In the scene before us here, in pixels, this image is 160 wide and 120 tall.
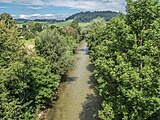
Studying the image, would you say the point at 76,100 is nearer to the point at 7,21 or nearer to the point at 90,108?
the point at 90,108

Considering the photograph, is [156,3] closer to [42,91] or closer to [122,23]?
[122,23]

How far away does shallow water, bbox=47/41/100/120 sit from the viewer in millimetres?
37312

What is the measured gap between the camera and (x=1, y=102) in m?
25.3

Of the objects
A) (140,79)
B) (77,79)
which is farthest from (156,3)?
(77,79)

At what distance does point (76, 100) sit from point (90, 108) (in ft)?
15.0

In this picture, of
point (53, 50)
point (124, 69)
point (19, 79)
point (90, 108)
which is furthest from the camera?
point (53, 50)

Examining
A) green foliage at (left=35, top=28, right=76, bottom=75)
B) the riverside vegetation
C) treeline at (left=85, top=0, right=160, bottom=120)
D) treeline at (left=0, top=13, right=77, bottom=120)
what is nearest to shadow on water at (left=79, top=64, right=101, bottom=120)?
treeline at (left=0, top=13, right=77, bottom=120)

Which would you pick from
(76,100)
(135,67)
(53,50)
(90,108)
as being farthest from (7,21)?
(76,100)

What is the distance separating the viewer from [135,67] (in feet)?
77.2

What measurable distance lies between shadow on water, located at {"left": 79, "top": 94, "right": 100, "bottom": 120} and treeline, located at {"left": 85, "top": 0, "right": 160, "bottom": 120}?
983cm

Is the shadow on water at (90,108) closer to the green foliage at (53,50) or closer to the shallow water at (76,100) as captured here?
the shallow water at (76,100)

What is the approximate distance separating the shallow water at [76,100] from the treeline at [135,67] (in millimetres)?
11248

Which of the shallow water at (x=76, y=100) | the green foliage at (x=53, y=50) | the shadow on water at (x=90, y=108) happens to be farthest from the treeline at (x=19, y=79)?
the green foliage at (x=53, y=50)

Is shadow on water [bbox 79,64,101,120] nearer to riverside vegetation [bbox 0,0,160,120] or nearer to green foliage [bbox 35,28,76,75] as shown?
green foliage [bbox 35,28,76,75]
